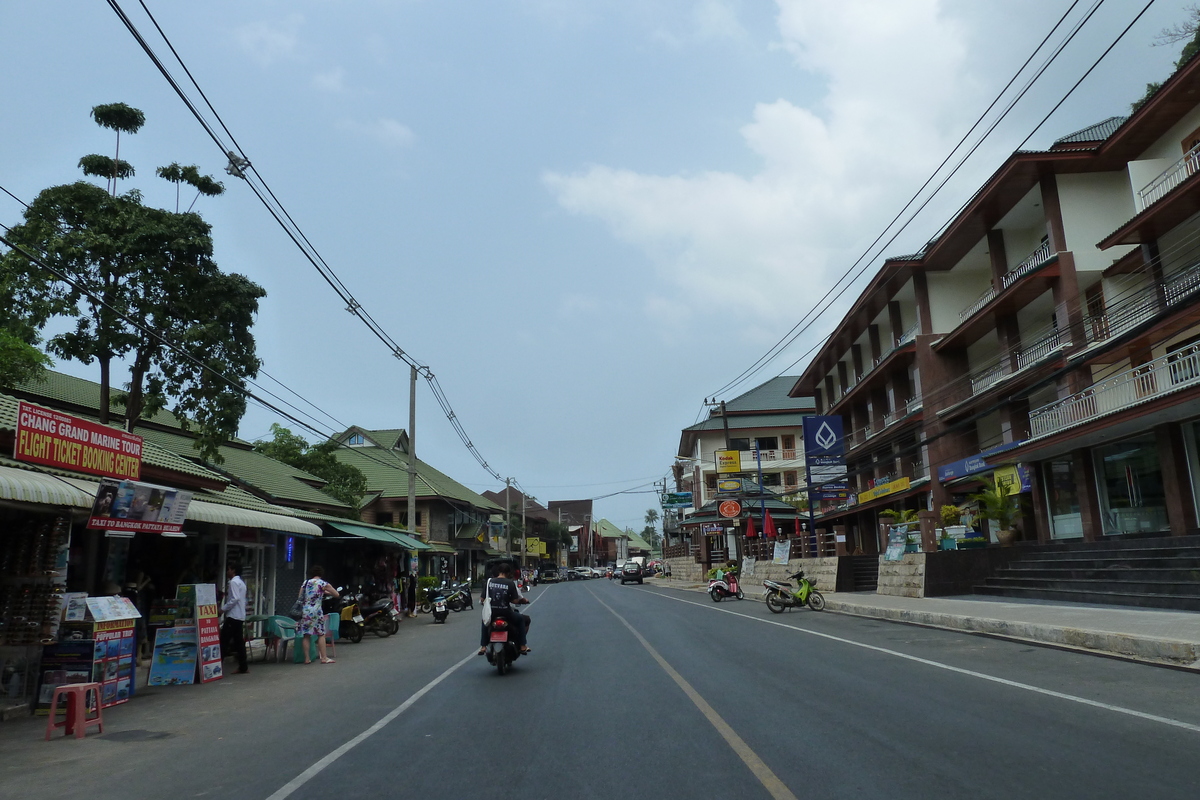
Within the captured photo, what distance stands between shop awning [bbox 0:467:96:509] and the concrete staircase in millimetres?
18679

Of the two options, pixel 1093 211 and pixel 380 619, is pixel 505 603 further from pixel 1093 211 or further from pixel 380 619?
pixel 1093 211

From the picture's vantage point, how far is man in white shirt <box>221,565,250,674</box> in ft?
45.2

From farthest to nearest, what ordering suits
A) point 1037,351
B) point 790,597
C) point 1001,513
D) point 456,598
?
point 456,598
point 1037,351
point 1001,513
point 790,597

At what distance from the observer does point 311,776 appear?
6.10 m

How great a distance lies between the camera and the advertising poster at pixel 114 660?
33.5ft

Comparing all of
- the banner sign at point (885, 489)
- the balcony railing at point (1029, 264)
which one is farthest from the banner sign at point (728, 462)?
the balcony railing at point (1029, 264)

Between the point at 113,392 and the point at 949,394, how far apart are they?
103 feet

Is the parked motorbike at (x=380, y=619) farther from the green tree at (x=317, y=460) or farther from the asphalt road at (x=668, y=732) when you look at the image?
the green tree at (x=317, y=460)

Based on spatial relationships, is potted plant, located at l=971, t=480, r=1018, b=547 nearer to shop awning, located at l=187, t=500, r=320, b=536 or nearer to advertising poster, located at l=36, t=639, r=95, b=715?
shop awning, located at l=187, t=500, r=320, b=536

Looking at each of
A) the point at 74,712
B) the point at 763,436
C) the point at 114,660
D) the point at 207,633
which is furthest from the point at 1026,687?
the point at 763,436

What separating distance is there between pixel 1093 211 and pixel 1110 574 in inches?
514

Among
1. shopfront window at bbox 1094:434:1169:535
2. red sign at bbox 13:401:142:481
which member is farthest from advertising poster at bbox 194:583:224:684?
shopfront window at bbox 1094:434:1169:535

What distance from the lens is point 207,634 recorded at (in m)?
12.7

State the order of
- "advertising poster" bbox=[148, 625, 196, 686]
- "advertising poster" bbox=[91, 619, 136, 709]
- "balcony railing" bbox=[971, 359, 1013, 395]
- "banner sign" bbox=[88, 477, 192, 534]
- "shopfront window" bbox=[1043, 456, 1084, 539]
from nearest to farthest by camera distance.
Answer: "advertising poster" bbox=[91, 619, 136, 709]
"banner sign" bbox=[88, 477, 192, 534]
"advertising poster" bbox=[148, 625, 196, 686]
"shopfront window" bbox=[1043, 456, 1084, 539]
"balcony railing" bbox=[971, 359, 1013, 395]
